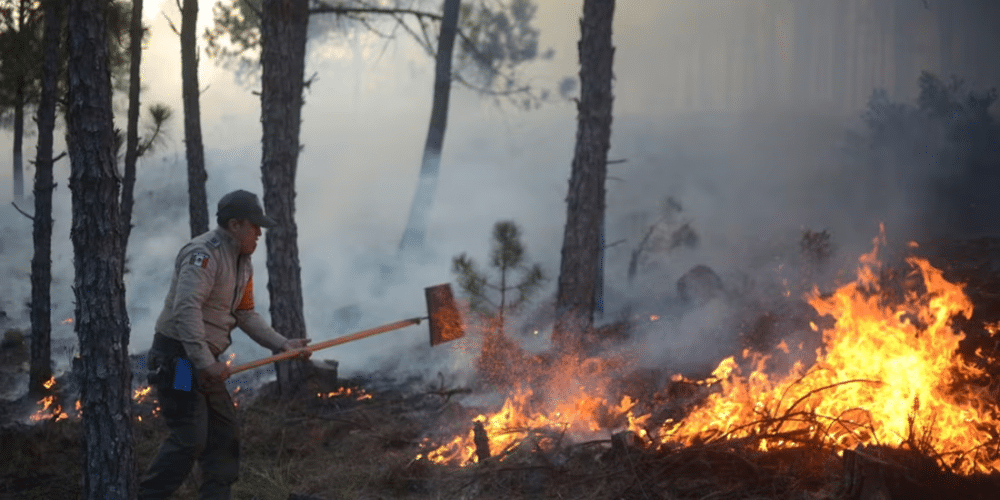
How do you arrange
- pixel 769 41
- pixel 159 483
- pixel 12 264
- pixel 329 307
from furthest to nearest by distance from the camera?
pixel 769 41 < pixel 12 264 < pixel 329 307 < pixel 159 483

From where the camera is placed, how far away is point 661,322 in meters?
9.45

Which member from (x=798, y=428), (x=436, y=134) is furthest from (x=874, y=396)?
(x=436, y=134)

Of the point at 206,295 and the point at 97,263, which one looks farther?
the point at 206,295

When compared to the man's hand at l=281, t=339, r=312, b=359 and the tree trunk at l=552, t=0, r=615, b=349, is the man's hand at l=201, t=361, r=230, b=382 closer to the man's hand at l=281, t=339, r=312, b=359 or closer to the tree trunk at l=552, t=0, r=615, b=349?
the man's hand at l=281, t=339, r=312, b=359

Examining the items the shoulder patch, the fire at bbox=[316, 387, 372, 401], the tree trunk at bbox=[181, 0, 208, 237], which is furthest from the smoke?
the shoulder patch

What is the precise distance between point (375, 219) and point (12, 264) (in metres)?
9.35

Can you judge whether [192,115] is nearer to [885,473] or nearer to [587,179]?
[587,179]

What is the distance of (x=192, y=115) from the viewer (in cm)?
1039

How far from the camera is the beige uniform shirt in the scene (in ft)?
15.3

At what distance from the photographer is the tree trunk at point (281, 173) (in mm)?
8242

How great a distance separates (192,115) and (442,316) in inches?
248

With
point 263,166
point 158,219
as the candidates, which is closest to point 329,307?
point 263,166

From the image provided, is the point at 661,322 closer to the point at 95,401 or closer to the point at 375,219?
the point at 95,401

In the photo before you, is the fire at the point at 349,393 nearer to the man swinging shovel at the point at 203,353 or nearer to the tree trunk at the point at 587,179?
the tree trunk at the point at 587,179
